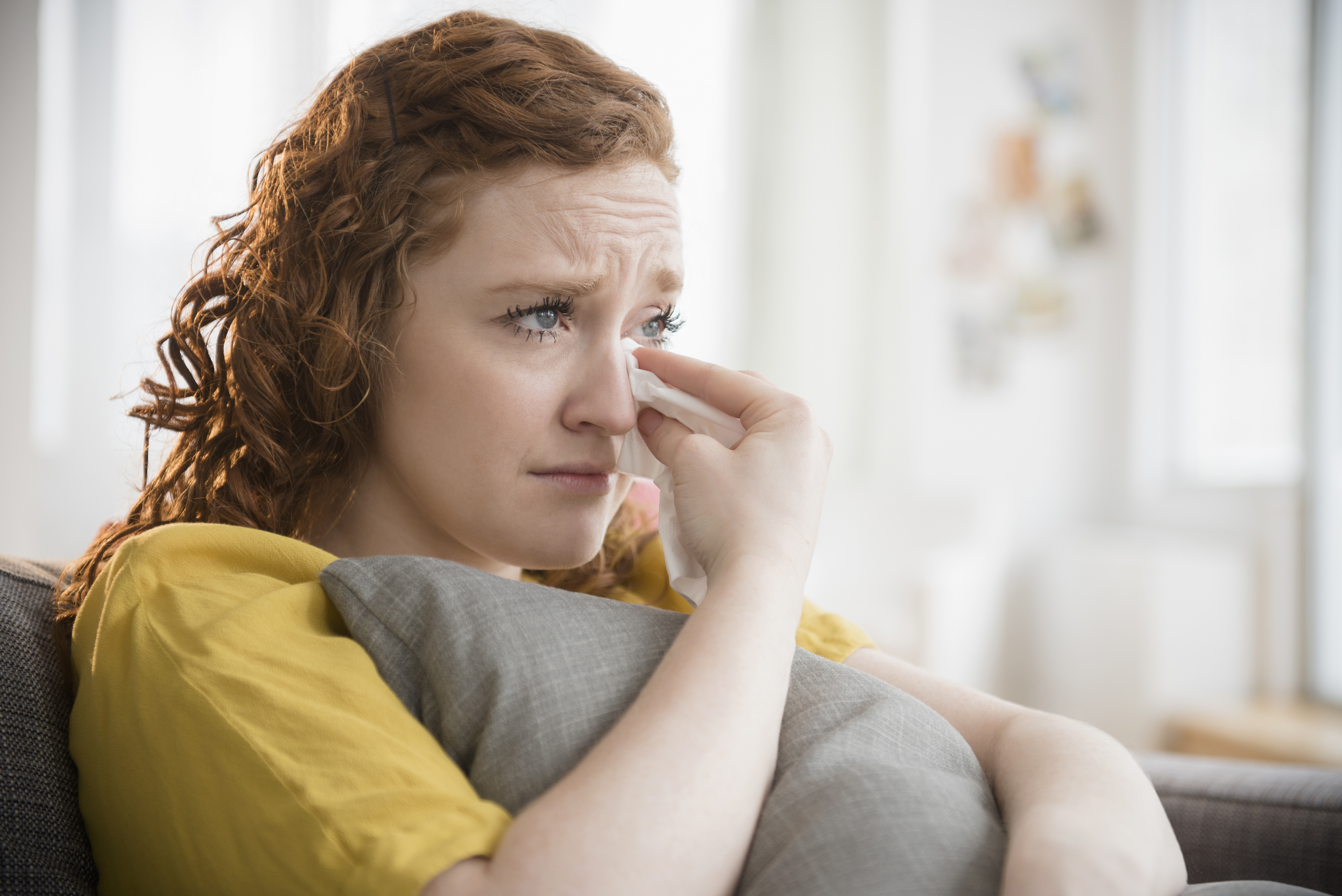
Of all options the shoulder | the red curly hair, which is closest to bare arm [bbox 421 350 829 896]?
the shoulder

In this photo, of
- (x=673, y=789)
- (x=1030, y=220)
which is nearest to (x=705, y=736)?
(x=673, y=789)

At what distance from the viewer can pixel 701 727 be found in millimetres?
564

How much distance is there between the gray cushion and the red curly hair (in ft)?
0.30

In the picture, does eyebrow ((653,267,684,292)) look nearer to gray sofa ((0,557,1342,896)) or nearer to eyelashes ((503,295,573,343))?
eyelashes ((503,295,573,343))

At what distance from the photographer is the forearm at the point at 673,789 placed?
1.69ft

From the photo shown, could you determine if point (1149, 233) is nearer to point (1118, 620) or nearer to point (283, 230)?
point (1118, 620)

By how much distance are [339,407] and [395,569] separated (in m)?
0.30

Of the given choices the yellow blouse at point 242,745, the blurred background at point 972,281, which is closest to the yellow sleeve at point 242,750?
the yellow blouse at point 242,745

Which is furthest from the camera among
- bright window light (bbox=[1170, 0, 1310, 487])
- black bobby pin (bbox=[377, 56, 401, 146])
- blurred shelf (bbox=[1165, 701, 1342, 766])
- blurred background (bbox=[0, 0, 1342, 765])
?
bright window light (bbox=[1170, 0, 1310, 487])

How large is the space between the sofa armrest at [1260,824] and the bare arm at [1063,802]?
0.70 ft

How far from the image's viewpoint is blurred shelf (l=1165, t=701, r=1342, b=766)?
2643 millimetres

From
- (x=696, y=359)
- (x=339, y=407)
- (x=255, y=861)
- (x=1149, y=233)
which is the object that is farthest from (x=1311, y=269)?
(x=255, y=861)

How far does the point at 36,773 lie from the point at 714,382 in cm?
61

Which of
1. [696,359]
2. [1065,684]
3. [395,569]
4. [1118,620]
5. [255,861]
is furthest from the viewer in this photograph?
[1065,684]
